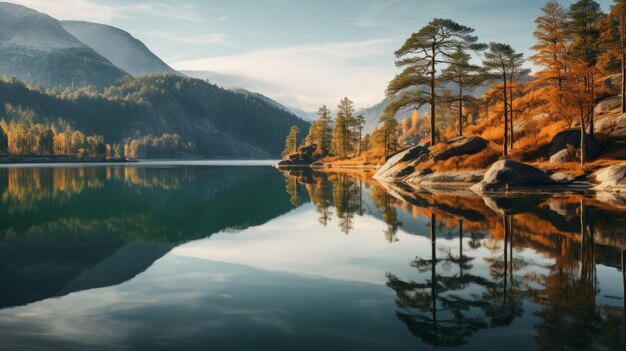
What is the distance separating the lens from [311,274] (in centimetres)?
1105

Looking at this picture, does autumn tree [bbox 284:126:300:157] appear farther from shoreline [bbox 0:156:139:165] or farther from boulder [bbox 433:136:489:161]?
boulder [bbox 433:136:489:161]

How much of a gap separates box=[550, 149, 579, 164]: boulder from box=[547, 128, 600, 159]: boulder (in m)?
0.85

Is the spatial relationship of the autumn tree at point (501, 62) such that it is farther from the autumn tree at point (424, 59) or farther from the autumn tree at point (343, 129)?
the autumn tree at point (343, 129)

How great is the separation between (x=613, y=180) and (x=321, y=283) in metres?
31.2

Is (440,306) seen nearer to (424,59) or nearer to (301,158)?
(424,59)

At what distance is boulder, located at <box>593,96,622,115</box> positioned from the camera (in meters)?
48.4

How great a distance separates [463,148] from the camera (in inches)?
1799

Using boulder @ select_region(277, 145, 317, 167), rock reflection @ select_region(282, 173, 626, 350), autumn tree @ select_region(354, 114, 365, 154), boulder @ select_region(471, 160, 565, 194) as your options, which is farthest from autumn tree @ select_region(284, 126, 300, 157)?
rock reflection @ select_region(282, 173, 626, 350)

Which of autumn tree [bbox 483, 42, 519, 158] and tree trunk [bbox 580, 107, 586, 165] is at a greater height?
autumn tree [bbox 483, 42, 519, 158]

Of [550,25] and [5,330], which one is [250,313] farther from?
[550,25]

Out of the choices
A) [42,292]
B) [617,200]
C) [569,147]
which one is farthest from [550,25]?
[42,292]

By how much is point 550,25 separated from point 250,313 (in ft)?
184

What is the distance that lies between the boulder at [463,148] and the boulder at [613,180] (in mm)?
13005

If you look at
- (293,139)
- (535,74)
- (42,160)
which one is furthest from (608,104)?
(42,160)
